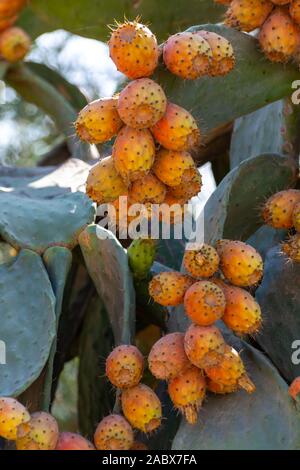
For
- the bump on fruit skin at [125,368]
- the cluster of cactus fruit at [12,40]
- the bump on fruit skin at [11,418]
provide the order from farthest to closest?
the cluster of cactus fruit at [12,40]
the bump on fruit skin at [125,368]
the bump on fruit skin at [11,418]

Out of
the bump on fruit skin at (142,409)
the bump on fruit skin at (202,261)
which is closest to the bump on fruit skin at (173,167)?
the bump on fruit skin at (202,261)

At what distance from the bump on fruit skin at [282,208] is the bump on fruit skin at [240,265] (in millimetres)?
180

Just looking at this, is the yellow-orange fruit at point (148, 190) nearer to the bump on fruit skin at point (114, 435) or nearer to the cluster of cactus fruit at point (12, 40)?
the bump on fruit skin at point (114, 435)

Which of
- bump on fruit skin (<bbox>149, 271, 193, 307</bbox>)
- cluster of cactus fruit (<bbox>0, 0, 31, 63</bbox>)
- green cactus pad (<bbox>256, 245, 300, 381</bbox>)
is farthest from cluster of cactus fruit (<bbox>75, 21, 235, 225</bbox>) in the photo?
cluster of cactus fruit (<bbox>0, 0, 31, 63</bbox>)

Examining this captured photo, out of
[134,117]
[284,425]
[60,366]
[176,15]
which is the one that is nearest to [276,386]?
[284,425]

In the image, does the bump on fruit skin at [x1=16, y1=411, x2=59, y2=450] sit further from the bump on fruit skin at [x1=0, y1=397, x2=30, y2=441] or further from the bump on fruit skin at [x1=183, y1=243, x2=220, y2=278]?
the bump on fruit skin at [x1=183, y1=243, x2=220, y2=278]

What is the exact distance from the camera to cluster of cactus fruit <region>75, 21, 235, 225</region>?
1.81 m

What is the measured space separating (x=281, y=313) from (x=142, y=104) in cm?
54

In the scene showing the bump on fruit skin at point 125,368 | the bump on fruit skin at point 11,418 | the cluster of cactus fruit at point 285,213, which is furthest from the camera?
the cluster of cactus fruit at point 285,213

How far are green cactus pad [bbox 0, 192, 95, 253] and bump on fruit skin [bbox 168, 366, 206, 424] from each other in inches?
19.9

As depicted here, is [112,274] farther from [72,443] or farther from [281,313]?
[72,443]

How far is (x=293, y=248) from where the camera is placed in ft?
6.51

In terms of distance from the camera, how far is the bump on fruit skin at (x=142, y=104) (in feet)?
5.90

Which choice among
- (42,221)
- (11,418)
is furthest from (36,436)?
(42,221)
